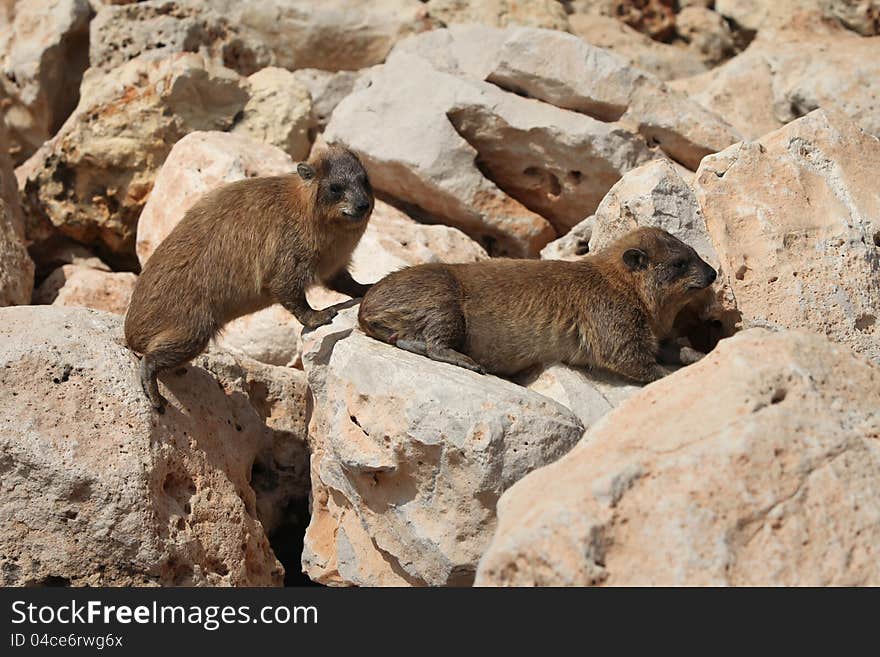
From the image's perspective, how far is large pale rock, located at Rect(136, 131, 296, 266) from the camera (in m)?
9.21

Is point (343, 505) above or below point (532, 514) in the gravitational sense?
below

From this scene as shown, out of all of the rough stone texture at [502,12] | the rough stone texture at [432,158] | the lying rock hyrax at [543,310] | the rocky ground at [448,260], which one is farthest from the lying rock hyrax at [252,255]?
the rough stone texture at [502,12]

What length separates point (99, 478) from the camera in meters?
6.11

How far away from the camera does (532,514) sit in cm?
461

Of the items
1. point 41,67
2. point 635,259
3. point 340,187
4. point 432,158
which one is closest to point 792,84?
point 432,158

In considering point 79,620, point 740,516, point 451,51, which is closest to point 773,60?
point 451,51

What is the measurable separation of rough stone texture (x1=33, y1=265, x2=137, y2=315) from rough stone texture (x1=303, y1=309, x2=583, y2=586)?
350 cm

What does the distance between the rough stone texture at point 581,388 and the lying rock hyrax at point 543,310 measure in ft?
0.30

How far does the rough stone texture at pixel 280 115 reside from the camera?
10570 millimetres

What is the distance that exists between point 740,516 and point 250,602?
2191 mm

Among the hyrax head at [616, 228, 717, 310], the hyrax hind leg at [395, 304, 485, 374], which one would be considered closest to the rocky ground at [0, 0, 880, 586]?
the hyrax head at [616, 228, 717, 310]

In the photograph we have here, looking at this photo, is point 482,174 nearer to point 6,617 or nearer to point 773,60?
point 773,60

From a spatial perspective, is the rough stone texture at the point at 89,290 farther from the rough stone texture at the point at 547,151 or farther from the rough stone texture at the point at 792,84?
the rough stone texture at the point at 792,84

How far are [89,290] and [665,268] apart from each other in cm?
498
